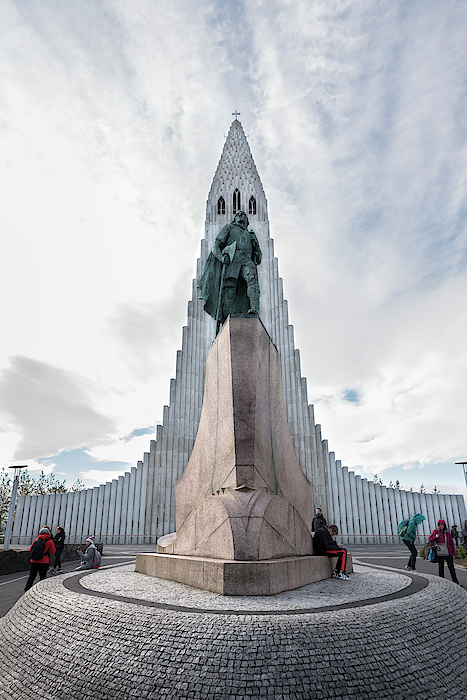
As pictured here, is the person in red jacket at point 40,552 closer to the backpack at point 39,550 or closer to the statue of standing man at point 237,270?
the backpack at point 39,550

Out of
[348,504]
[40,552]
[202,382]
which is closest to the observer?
[40,552]

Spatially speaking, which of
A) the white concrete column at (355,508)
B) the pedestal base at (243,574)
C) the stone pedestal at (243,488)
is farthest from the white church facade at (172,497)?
the pedestal base at (243,574)

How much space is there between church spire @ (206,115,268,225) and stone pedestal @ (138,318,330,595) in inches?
1028

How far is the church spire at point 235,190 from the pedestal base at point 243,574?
28.1 m

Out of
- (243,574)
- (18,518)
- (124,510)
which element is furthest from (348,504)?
(243,574)

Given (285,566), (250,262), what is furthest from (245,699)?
(250,262)

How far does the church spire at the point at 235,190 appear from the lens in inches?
1217

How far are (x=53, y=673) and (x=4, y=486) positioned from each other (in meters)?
31.7

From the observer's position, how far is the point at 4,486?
29.8 meters

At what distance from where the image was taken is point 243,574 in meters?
3.96

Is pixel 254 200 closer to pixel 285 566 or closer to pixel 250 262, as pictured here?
pixel 250 262

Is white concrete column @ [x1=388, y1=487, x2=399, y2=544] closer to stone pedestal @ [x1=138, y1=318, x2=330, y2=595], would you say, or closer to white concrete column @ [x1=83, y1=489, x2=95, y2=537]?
white concrete column @ [x1=83, y1=489, x2=95, y2=537]

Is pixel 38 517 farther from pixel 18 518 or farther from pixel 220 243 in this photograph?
pixel 220 243

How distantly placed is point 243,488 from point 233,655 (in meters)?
2.44
